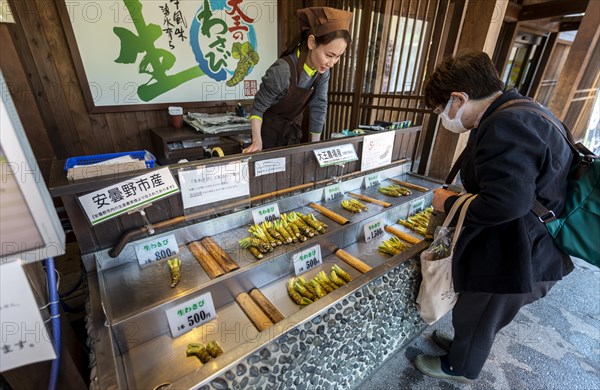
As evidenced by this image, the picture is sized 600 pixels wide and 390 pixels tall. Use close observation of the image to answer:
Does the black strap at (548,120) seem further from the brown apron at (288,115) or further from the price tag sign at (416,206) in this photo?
the brown apron at (288,115)

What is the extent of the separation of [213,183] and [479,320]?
2.00 meters

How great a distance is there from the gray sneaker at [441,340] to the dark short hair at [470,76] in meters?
2.08

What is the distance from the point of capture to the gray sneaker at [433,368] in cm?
209

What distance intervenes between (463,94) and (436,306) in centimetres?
136

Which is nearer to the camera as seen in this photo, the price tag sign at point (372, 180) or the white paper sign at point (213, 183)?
the white paper sign at point (213, 183)

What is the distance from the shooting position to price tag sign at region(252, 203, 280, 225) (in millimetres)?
1941

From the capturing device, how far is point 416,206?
258 centimetres

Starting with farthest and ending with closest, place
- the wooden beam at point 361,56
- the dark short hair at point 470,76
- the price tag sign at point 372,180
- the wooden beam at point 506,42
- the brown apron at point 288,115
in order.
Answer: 1. the wooden beam at point 506,42
2. the wooden beam at point 361,56
3. the price tag sign at point 372,180
4. the brown apron at point 288,115
5. the dark short hair at point 470,76

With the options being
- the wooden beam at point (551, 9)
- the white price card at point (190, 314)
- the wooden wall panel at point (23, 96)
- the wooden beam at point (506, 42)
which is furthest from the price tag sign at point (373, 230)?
the wooden beam at point (551, 9)

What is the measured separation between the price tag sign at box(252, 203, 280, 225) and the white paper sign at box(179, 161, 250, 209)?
0.59ft

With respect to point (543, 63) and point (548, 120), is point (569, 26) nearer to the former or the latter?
point (543, 63)

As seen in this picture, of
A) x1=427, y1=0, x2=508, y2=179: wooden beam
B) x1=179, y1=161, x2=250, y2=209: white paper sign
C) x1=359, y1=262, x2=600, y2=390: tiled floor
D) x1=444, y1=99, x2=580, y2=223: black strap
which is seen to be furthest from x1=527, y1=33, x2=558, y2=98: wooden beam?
x1=179, y1=161, x2=250, y2=209: white paper sign

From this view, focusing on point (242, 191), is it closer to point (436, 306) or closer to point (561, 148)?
point (436, 306)

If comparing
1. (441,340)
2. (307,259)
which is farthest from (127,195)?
(441,340)
